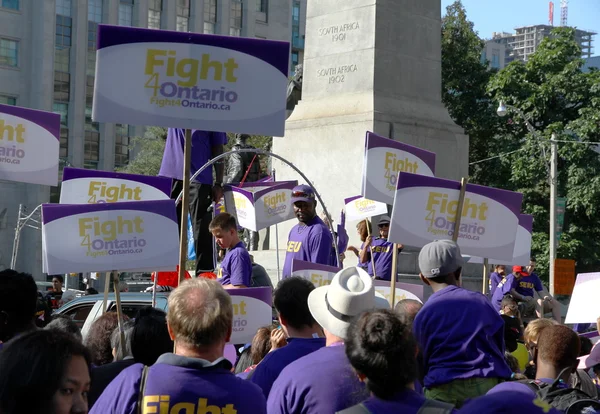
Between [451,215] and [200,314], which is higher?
[451,215]

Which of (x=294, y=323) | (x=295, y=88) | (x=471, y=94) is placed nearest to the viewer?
(x=294, y=323)

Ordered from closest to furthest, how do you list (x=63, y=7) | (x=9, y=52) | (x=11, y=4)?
(x=9, y=52)
(x=11, y=4)
(x=63, y=7)

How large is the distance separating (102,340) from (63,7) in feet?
208

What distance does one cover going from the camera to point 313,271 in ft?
29.2

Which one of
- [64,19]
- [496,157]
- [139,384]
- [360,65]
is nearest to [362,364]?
[139,384]

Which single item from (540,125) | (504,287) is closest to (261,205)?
(504,287)

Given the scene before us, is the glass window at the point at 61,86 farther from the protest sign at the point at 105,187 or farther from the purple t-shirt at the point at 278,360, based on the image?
the purple t-shirt at the point at 278,360

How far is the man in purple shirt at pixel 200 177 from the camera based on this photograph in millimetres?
10516

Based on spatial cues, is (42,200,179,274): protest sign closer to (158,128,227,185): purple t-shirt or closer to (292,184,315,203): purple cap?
(292,184,315,203): purple cap

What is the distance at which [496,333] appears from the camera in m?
5.97

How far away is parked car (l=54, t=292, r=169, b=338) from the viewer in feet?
34.0

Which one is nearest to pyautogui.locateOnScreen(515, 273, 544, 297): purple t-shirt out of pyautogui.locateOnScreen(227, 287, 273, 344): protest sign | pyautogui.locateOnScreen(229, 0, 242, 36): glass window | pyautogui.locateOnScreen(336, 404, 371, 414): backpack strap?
pyautogui.locateOnScreen(227, 287, 273, 344): protest sign

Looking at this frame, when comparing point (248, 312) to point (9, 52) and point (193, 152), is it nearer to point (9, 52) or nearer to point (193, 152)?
point (193, 152)

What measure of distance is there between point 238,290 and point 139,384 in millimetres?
3891
